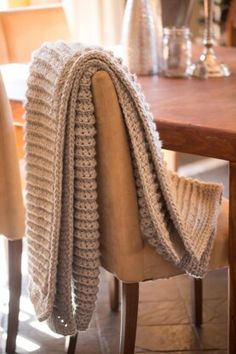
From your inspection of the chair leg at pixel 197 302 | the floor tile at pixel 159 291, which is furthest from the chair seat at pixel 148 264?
the floor tile at pixel 159 291

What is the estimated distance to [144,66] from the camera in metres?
2.05

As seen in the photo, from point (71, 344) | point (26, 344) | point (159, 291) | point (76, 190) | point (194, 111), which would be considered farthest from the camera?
point (159, 291)

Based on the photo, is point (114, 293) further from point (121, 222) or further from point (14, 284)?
→ point (121, 222)

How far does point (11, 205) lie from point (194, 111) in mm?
537

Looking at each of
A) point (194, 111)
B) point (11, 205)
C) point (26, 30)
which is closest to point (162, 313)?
point (11, 205)

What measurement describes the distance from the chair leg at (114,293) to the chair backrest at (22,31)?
3.95 feet

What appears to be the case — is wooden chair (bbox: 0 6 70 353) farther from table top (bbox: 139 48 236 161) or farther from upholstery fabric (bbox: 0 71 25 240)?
upholstery fabric (bbox: 0 71 25 240)

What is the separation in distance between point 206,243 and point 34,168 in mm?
403

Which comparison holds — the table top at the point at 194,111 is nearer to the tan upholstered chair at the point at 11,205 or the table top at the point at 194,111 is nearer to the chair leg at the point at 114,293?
the tan upholstered chair at the point at 11,205

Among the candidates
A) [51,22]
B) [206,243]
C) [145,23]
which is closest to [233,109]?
[206,243]

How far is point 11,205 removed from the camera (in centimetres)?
172

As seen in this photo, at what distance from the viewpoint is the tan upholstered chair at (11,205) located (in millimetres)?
1650

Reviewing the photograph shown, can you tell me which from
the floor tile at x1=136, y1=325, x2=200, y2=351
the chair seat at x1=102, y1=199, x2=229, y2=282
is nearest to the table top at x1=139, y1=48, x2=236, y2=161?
the chair seat at x1=102, y1=199, x2=229, y2=282

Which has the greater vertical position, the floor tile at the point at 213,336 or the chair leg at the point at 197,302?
the chair leg at the point at 197,302
